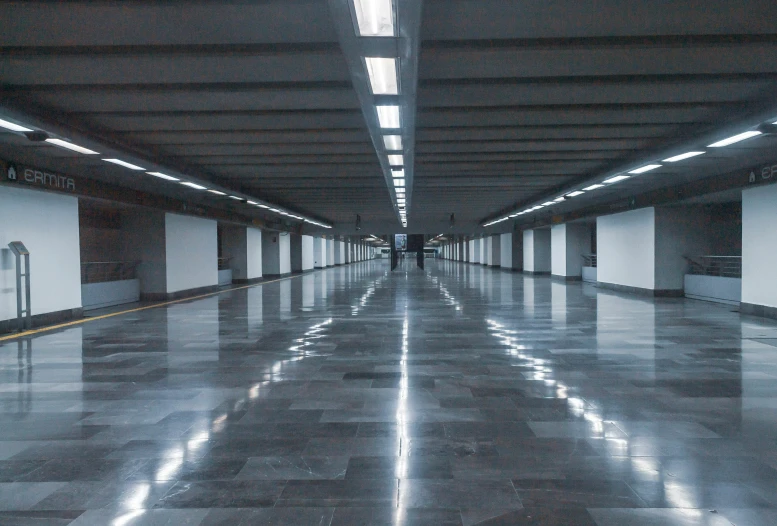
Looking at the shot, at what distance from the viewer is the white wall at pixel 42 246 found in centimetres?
1126

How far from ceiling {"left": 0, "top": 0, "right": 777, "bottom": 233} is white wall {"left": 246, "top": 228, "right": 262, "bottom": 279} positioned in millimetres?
16918

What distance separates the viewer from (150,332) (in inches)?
436

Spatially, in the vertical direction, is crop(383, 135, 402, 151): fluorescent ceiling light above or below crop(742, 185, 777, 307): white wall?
above

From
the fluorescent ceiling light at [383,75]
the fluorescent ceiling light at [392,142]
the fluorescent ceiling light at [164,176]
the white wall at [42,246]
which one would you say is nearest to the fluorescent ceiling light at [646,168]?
the fluorescent ceiling light at [392,142]

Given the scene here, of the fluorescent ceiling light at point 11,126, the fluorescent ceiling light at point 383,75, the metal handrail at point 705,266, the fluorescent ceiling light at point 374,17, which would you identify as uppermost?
the fluorescent ceiling light at point 383,75

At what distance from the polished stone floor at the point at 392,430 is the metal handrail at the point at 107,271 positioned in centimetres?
683

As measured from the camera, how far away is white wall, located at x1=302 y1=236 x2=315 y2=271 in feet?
138

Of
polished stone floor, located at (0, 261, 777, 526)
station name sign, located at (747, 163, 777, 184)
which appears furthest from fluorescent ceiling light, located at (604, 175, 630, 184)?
polished stone floor, located at (0, 261, 777, 526)

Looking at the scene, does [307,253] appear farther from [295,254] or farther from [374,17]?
[374,17]

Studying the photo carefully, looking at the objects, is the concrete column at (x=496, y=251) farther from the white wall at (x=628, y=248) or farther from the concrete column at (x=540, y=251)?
the white wall at (x=628, y=248)

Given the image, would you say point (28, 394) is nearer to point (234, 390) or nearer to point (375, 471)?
point (234, 390)

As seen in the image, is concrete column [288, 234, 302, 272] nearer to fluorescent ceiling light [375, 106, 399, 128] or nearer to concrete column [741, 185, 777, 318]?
concrete column [741, 185, 777, 318]

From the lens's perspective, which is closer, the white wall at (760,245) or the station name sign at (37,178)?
the station name sign at (37,178)

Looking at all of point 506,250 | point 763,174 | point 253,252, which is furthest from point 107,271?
point 506,250
